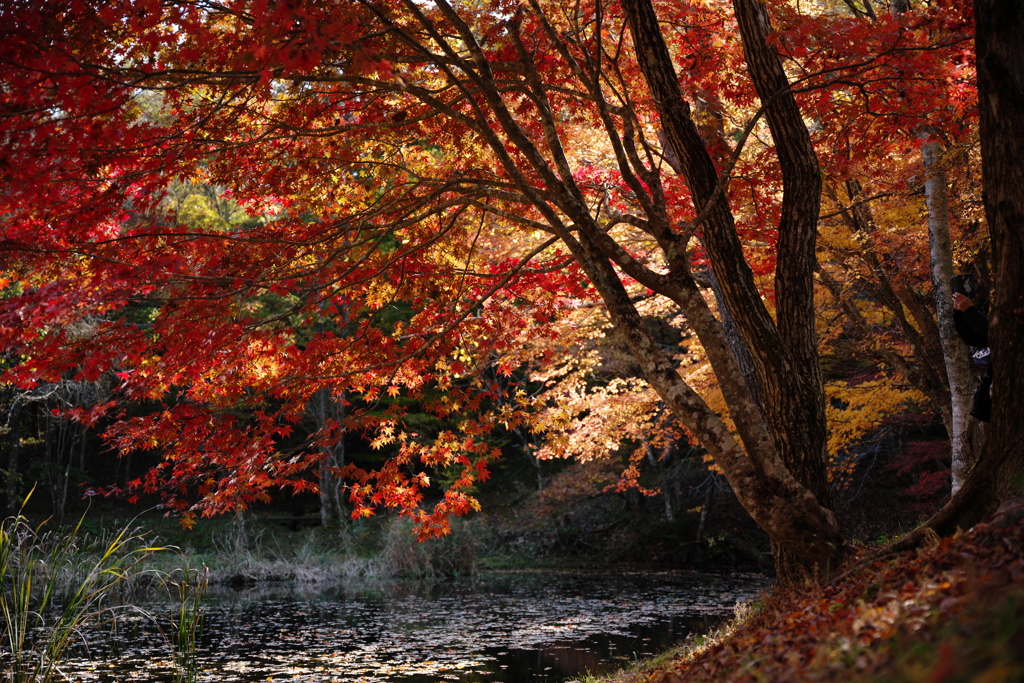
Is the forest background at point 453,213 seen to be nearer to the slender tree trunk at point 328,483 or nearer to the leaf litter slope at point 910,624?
the leaf litter slope at point 910,624

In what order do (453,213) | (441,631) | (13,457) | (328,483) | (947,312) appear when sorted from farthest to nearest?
(328,483) → (13,457) → (441,631) → (947,312) → (453,213)

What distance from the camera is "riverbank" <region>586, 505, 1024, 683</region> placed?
5.26 ft

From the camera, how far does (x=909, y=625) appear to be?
2039 mm

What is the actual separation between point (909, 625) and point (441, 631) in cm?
794

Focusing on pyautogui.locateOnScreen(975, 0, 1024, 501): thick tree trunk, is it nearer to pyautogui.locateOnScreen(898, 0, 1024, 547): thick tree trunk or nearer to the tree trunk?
pyautogui.locateOnScreen(898, 0, 1024, 547): thick tree trunk

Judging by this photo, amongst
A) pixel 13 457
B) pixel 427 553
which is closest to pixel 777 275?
pixel 427 553

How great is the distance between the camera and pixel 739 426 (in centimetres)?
424

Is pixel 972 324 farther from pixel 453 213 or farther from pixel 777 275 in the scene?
pixel 453 213

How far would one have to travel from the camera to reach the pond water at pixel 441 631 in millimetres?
7004

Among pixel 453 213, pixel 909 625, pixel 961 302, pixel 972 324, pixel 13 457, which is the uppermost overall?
pixel 453 213

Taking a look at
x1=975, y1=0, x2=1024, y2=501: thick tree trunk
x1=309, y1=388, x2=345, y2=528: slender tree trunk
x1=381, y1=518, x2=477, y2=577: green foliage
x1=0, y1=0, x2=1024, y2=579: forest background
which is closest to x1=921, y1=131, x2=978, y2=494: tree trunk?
x1=0, y1=0, x2=1024, y2=579: forest background

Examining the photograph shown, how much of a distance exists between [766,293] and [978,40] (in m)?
7.25

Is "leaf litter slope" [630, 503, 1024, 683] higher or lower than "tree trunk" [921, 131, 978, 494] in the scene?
lower

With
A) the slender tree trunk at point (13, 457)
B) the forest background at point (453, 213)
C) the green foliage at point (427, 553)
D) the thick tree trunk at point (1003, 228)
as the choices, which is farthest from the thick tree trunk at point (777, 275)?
the slender tree trunk at point (13, 457)
